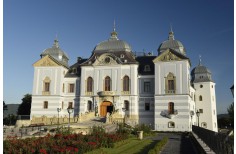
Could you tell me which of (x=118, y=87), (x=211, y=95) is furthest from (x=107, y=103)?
(x=211, y=95)

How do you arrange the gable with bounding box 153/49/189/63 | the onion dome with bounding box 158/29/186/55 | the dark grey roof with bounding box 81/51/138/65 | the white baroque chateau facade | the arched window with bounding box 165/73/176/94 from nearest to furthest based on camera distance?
1. the white baroque chateau facade
2. the arched window with bounding box 165/73/176/94
3. the gable with bounding box 153/49/189/63
4. the dark grey roof with bounding box 81/51/138/65
5. the onion dome with bounding box 158/29/186/55

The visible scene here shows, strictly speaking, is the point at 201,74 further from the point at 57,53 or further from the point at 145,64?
the point at 57,53

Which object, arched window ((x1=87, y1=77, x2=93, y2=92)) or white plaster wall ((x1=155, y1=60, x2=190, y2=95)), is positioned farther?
arched window ((x1=87, y1=77, x2=93, y2=92))

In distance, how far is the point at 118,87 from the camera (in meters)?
40.3

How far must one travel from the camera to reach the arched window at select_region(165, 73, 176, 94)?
38.2m

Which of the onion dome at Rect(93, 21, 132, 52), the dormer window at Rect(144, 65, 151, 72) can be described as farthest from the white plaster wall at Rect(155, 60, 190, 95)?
the onion dome at Rect(93, 21, 132, 52)

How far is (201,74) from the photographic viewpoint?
4919 cm

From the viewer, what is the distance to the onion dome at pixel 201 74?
4835 centimetres

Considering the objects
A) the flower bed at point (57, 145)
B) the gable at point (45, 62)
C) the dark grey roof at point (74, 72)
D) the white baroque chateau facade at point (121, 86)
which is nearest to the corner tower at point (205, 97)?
the white baroque chateau facade at point (121, 86)

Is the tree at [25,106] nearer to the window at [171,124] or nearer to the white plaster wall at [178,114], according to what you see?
the white plaster wall at [178,114]

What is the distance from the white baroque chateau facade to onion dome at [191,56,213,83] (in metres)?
7.34

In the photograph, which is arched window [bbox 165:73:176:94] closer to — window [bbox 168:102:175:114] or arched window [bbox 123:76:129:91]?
window [bbox 168:102:175:114]

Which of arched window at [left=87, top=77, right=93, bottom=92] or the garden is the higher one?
arched window at [left=87, top=77, right=93, bottom=92]

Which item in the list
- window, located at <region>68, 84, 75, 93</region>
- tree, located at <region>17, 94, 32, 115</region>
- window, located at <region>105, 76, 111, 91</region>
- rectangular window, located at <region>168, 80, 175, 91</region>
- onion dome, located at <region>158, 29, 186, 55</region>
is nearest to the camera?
rectangular window, located at <region>168, 80, 175, 91</region>
